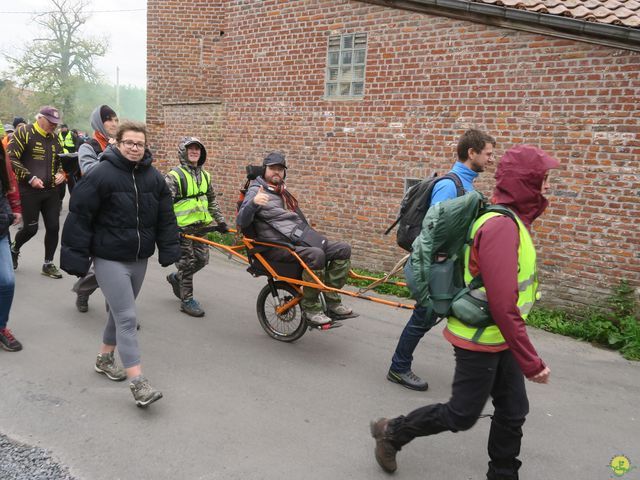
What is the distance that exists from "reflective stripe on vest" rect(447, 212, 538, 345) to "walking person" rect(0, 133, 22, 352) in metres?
3.87

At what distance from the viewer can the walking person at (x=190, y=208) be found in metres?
5.61

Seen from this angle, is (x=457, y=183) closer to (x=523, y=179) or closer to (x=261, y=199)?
(x=523, y=179)

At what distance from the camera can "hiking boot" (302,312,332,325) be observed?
184 inches

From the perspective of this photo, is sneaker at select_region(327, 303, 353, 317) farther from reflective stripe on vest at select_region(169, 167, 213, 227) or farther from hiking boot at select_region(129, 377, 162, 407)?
reflective stripe on vest at select_region(169, 167, 213, 227)

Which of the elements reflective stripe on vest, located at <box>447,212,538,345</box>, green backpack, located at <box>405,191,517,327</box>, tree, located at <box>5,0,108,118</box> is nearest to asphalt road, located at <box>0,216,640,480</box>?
reflective stripe on vest, located at <box>447,212,538,345</box>

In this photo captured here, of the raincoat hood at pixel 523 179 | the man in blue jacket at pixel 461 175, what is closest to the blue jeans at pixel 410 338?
the man in blue jacket at pixel 461 175

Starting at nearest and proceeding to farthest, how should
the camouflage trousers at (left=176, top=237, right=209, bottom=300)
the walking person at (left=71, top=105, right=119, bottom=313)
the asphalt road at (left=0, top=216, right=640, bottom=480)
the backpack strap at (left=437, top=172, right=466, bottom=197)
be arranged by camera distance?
1. the asphalt road at (left=0, top=216, right=640, bottom=480)
2. the backpack strap at (left=437, top=172, right=466, bottom=197)
3. the walking person at (left=71, top=105, right=119, bottom=313)
4. the camouflage trousers at (left=176, top=237, right=209, bottom=300)

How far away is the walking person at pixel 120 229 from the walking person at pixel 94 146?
1.62 metres

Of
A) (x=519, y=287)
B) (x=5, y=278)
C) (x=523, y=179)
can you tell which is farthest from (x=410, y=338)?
(x=5, y=278)

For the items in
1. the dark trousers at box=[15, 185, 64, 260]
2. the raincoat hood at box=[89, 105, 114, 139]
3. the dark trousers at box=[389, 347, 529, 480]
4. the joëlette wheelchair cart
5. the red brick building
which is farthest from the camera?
the dark trousers at box=[15, 185, 64, 260]

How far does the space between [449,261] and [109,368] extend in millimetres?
2985

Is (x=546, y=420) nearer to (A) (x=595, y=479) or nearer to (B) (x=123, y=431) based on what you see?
(A) (x=595, y=479)

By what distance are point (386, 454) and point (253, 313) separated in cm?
331

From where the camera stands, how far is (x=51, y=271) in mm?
6859
